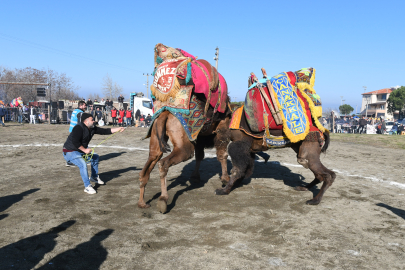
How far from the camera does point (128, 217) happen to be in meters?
4.42

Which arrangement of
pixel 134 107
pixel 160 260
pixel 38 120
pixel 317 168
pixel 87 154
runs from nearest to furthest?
pixel 160 260 → pixel 317 168 → pixel 87 154 → pixel 38 120 → pixel 134 107

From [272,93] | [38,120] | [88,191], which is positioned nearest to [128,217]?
[88,191]

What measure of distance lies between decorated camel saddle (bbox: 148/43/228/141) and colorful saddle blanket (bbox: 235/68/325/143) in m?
0.76

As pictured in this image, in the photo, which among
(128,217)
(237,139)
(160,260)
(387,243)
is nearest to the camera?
(160,260)

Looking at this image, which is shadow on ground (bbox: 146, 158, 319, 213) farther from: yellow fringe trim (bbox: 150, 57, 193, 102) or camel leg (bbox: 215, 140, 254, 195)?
yellow fringe trim (bbox: 150, 57, 193, 102)

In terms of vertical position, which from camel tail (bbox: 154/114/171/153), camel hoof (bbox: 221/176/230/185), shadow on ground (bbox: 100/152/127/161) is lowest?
camel hoof (bbox: 221/176/230/185)

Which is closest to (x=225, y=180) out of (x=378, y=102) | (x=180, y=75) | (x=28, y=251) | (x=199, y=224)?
(x=199, y=224)

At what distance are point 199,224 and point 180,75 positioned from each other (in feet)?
7.48

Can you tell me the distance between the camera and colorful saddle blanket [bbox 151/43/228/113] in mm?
4766

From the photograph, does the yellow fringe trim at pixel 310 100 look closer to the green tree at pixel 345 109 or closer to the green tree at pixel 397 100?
the green tree at pixel 397 100

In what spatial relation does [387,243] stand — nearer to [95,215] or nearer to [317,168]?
[317,168]

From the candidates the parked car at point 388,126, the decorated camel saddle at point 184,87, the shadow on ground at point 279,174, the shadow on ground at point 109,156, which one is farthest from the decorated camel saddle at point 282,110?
the parked car at point 388,126

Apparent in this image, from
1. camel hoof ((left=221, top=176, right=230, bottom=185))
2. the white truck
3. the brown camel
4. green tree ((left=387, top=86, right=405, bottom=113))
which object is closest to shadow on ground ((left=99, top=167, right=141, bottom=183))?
the brown camel

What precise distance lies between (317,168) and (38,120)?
1000 inches
